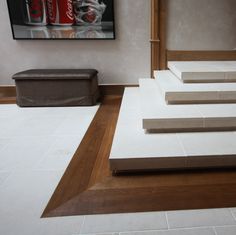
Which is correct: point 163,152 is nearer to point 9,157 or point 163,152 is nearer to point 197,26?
point 9,157

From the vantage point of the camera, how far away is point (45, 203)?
56.3 inches

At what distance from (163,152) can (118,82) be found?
240cm

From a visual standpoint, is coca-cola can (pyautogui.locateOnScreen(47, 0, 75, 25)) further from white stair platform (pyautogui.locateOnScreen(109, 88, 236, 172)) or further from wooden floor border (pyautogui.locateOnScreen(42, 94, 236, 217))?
wooden floor border (pyautogui.locateOnScreen(42, 94, 236, 217))

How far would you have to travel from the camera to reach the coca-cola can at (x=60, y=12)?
3518 mm

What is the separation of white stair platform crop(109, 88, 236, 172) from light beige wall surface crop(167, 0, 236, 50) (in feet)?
7.05

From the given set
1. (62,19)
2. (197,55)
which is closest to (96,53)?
(62,19)

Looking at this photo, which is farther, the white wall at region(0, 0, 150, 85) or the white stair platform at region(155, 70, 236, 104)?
the white wall at region(0, 0, 150, 85)

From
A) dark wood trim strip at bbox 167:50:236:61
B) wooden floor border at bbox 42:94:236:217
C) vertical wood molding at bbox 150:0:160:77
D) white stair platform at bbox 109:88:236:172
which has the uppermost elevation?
vertical wood molding at bbox 150:0:160:77

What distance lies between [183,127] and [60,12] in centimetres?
271

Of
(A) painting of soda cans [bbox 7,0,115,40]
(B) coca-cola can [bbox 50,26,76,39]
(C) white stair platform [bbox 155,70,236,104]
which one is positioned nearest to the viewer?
(C) white stair platform [bbox 155,70,236,104]

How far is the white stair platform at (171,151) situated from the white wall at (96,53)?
203cm

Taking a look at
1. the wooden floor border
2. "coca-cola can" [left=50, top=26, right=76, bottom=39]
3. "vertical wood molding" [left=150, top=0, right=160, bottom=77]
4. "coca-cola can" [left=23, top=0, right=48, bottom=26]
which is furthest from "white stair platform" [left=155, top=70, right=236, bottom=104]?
"coca-cola can" [left=23, top=0, right=48, bottom=26]

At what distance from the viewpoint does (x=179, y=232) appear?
1.21 m

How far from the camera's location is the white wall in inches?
145
